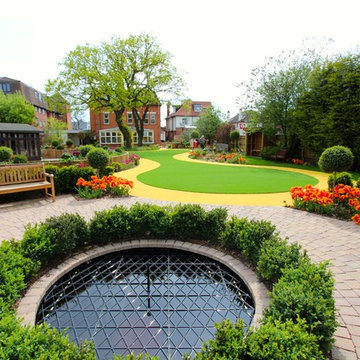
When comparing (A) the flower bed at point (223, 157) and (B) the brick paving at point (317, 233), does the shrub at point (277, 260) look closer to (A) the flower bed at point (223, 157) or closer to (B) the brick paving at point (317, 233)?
(B) the brick paving at point (317, 233)

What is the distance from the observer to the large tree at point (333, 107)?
1373cm

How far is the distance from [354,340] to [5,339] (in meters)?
3.14

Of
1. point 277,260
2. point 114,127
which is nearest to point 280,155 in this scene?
point 277,260

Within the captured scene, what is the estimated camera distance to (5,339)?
1962 mm

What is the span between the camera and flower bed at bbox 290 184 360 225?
21.2 feet

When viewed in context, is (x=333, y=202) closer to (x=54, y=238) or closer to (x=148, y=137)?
(x=54, y=238)

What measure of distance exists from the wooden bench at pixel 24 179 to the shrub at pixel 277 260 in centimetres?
683

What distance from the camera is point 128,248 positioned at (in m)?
4.88

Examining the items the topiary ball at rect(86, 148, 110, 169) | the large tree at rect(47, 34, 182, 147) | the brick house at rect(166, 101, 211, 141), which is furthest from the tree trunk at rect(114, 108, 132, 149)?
the topiary ball at rect(86, 148, 110, 169)

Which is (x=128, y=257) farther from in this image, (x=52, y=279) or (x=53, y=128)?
(x=53, y=128)

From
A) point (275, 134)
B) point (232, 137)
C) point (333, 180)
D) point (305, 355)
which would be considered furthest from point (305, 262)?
point (232, 137)

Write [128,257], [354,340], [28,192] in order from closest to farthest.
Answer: [354,340]
[128,257]
[28,192]

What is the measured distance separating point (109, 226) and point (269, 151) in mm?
17699

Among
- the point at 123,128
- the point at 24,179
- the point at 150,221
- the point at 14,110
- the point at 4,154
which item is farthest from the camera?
the point at 123,128
